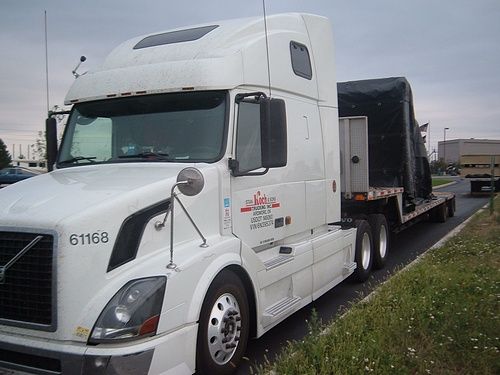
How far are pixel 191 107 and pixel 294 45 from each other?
1.91m

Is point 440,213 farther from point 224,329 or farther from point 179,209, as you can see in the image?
point 179,209

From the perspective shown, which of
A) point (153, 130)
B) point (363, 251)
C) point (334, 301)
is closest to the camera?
point (153, 130)

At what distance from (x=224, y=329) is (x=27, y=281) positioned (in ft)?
5.12

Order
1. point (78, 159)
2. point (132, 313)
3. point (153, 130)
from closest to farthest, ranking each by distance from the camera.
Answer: point (132, 313) < point (153, 130) < point (78, 159)

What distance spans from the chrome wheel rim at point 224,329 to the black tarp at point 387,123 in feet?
21.5

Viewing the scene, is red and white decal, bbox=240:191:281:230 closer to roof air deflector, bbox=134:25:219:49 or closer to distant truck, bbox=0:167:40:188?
roof air deflector, bbox=134:25:219:49

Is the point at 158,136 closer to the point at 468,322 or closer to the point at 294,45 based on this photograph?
the point at 294,45

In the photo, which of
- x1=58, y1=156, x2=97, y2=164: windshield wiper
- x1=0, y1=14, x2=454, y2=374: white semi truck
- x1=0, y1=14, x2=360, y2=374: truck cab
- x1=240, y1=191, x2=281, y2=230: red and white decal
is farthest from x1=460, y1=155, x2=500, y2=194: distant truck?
x1=58, y1=156, x2=97, y2=164: windshield wiper

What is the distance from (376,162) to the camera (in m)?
10.2

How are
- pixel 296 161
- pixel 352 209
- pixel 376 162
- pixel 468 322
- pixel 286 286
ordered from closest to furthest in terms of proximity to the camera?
pixel 468 322 → pixel 286 286 → pixel 296 161 → pixel 352 209 → pixel 376 162

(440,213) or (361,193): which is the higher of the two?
(361,193)

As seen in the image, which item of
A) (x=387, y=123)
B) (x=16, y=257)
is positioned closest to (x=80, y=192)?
(x=16, y=257)

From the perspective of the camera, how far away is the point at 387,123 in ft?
32.8

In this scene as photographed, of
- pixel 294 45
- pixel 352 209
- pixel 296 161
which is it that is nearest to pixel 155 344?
pixel 296 161
